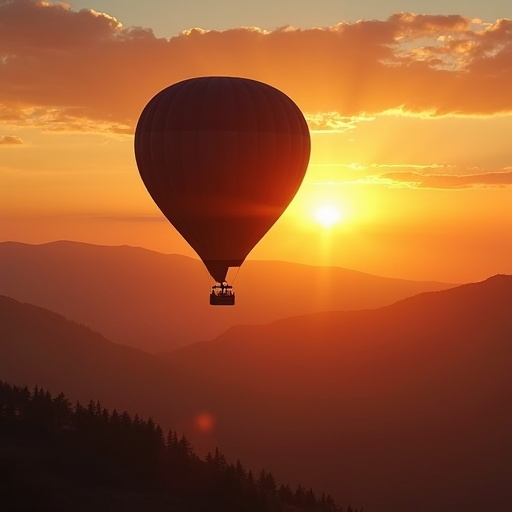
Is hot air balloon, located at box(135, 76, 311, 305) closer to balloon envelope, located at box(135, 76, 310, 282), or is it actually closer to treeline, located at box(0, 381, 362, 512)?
balloon envelope, located at box(135, 76, 310, 282)

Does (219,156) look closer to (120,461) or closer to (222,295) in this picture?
(222,295)

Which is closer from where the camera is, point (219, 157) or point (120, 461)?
point (120, 461)

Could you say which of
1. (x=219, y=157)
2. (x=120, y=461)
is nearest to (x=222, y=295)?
(x=219, y=157)

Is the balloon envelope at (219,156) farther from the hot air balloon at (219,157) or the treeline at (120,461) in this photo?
the treeline at (120,461)

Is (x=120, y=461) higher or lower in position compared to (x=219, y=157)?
lower

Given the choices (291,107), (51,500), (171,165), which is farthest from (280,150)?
(51,500)

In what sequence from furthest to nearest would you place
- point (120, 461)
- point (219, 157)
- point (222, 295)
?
point (219, 157) → point (222, 295) → point (120, 461)

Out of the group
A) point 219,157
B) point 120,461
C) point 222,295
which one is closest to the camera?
point 120,461

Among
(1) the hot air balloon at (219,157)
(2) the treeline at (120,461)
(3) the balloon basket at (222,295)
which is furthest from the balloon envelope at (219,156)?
(2) the treeline at (120,461)
